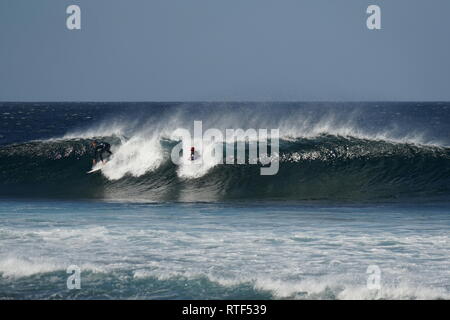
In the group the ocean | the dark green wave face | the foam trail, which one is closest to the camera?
the ocean

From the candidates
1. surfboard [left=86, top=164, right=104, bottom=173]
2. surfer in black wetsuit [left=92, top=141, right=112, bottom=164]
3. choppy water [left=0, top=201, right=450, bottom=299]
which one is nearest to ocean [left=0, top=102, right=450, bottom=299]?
choppy water [left=0, top=201, right=450, bottom=299]

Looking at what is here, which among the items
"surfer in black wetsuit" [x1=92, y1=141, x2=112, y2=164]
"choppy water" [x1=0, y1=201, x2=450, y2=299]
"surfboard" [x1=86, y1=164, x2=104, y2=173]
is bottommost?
"choppy water" [x1=0, y1=201, x2=450, y2=299]

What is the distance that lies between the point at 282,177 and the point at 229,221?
24.7 feet

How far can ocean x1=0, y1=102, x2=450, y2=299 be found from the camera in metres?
10.1

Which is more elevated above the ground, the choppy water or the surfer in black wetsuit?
the surfer in black wetsuit

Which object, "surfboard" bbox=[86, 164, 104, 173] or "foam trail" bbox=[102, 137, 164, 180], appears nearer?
"foam trail" bbox=[102, 137, 164, 180]

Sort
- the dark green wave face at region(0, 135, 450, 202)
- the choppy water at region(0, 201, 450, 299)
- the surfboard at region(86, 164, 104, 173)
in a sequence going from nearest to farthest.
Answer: the choppy water at region(0, 201, 450, 299) < the dark green wave face at region(0, 135, 450, 202) < the surfboard at region(86, 164, 104, 173)

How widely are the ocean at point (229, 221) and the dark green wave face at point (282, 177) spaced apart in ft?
0.21

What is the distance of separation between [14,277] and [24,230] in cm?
353

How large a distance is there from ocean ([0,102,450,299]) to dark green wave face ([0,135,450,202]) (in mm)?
64

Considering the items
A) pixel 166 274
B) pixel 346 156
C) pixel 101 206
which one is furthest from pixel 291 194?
pixel 166 274

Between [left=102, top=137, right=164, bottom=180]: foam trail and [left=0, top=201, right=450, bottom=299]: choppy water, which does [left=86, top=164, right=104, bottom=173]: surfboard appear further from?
[left=0, top=201, right=450, bottom=299]: choppy water

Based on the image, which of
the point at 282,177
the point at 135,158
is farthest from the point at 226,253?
the point at 135,158
